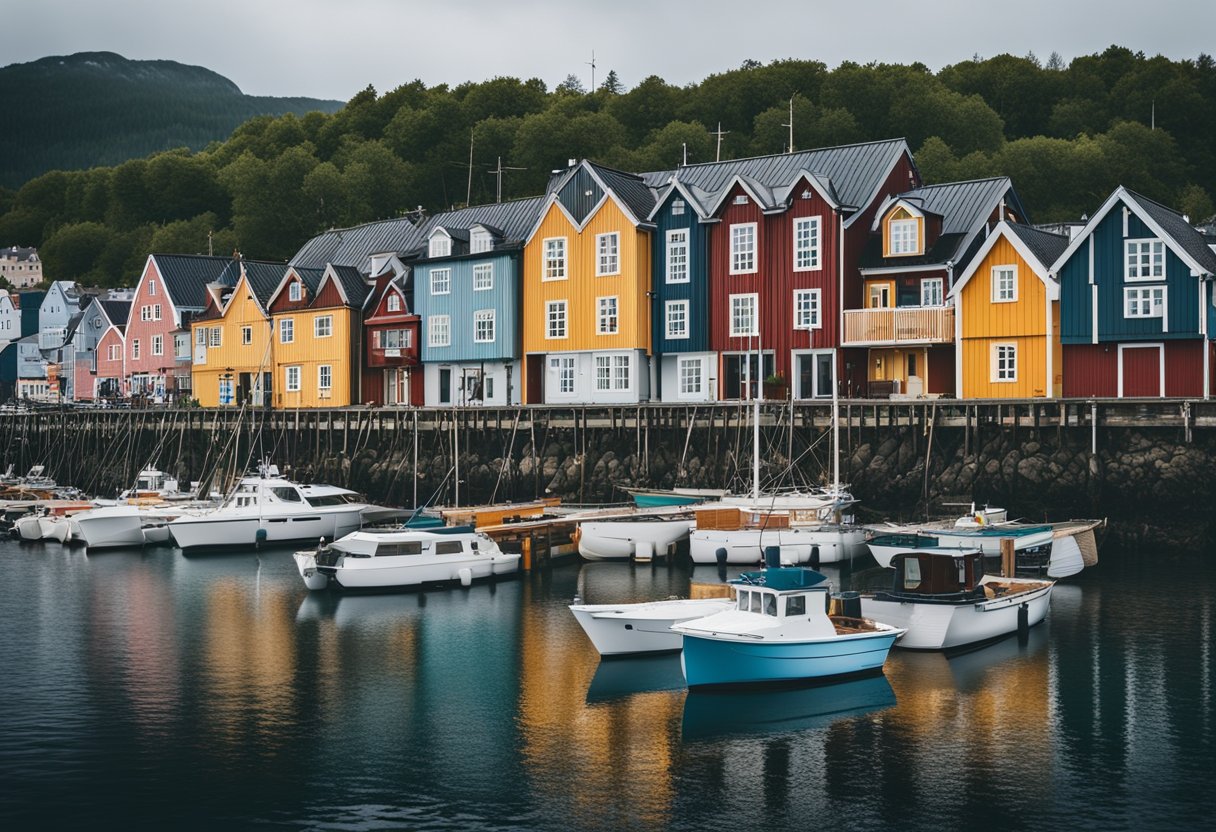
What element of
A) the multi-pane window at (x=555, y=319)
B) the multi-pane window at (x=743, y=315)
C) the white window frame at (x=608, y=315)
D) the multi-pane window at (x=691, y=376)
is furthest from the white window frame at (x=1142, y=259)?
the multi-pane window at (x=555, y=319)

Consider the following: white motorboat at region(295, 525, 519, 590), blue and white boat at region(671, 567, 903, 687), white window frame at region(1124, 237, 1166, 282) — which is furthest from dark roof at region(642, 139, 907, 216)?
blue and white boat at region(671, 567, 903, 687)

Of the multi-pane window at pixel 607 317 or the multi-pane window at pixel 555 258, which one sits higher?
the multi-pane window at pixel 555 258

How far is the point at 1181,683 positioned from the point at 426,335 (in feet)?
168

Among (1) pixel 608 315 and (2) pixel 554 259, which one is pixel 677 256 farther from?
(2) pixel 554 259

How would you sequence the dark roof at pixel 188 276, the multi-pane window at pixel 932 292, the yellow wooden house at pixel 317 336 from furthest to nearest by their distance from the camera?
the dark roof at pixel 188 276
the yellow wooden house at pixel 317 336
the multi-pane window at pixel 932 292

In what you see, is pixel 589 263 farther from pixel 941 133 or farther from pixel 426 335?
pixel 941 133

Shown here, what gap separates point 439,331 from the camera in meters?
72.2

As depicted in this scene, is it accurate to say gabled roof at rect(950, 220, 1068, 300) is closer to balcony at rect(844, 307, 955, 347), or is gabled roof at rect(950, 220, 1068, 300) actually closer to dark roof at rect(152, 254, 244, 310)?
balcony at rect(844, 307, 955, 347)

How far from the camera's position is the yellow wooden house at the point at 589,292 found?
6450cm

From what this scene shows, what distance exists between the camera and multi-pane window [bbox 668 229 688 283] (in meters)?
63.9

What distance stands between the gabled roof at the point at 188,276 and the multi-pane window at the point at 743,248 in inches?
1736

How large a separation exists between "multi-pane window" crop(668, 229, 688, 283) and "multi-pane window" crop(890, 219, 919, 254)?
10.6 metres

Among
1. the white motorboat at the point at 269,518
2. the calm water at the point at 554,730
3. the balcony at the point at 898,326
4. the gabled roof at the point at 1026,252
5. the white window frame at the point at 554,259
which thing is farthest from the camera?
the white window frame at the point at 554,259

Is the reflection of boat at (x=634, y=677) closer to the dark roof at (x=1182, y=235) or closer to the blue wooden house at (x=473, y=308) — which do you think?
the dark roof at (x=1182, y=235)
